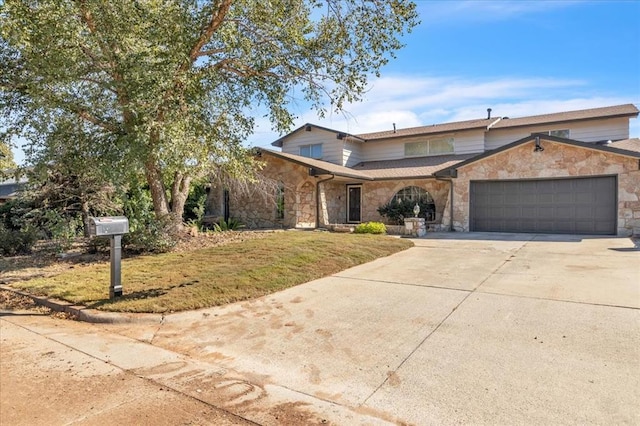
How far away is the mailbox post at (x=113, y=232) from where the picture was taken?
19.9ft

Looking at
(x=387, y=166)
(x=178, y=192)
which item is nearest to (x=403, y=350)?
(x=178, y=192)

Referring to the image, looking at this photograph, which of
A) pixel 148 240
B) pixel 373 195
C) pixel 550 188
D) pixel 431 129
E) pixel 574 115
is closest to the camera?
pixel 148 240

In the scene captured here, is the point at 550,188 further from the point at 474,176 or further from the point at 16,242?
the point at 16,242

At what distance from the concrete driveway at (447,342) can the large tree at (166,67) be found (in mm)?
4719

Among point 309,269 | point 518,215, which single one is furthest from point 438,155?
point 309,269

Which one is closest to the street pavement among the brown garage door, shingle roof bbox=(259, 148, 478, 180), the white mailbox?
the white mailbox

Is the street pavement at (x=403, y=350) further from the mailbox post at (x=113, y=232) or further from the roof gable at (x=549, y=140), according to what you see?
the roof gable at (x=549, y=140)

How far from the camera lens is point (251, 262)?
883cm

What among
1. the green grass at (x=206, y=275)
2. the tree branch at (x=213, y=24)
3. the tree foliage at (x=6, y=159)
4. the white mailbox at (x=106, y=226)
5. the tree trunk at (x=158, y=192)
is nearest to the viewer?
the white mailbox at (x=106, y=226)

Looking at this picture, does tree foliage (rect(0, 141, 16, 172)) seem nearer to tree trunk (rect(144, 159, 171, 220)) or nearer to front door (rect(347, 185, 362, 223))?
tree trunk (rect(144, 159, 171, 220))

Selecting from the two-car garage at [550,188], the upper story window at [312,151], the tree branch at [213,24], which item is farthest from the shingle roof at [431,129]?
the tree branch at [213,24]

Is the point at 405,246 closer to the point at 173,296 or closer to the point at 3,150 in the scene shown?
the point at 173,296

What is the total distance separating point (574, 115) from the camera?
18.8 m

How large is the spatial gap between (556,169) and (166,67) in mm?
13994
